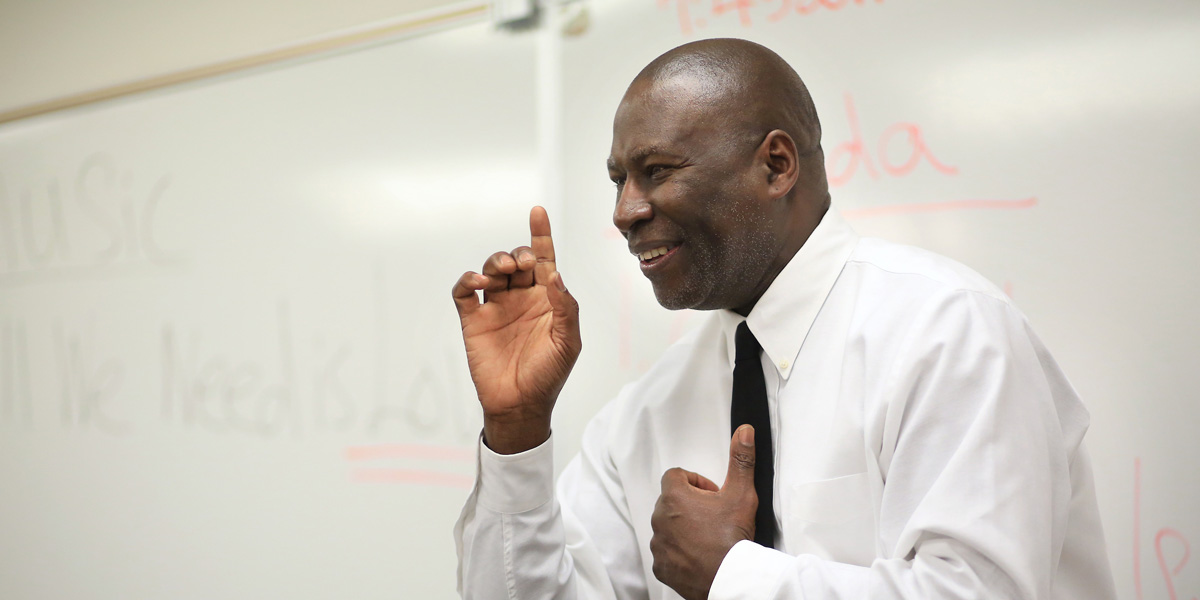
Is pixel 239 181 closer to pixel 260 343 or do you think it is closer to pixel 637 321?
pixel 260 343

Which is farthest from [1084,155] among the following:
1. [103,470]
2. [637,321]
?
[103,470]

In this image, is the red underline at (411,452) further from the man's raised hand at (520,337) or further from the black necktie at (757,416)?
the black necktie at (757,416)

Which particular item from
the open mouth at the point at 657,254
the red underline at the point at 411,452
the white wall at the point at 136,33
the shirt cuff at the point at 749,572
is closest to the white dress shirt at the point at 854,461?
the shirt cuff at the point at 749,572

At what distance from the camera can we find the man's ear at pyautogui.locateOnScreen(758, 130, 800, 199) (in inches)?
33.4

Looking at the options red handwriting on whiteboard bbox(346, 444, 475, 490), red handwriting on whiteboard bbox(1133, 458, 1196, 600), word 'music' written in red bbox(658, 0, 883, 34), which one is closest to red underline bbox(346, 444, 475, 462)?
red handwriting on whiteboard bbox(346, 444, 475, 490)

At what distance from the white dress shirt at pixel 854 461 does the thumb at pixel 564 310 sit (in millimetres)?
133

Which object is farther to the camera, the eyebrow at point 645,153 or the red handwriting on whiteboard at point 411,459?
the red handwriting on whiteboard at point 411,459

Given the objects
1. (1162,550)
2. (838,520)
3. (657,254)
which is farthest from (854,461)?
(1162,550)

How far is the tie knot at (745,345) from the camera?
0.90 m

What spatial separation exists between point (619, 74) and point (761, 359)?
1.71 ft

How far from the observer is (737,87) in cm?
85

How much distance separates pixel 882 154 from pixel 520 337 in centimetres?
51

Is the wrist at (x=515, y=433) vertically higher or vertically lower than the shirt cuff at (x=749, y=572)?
higher

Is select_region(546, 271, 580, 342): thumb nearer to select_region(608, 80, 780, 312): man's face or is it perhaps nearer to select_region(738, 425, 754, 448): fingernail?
select_region(608, 80, 780, 312): man's face
